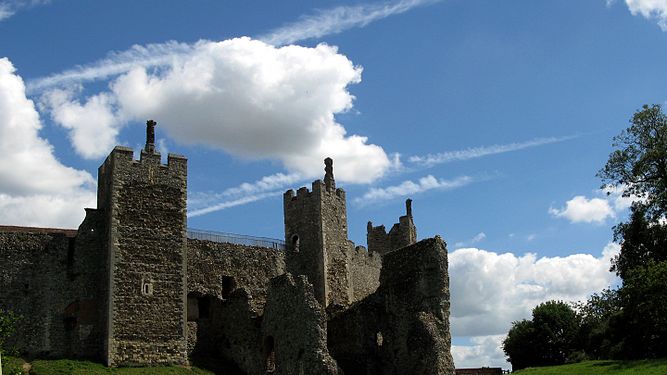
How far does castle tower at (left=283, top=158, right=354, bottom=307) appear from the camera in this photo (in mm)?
40688

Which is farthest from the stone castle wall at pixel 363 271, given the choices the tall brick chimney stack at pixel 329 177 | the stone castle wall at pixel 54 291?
the stone castle wall at pixel 54 291

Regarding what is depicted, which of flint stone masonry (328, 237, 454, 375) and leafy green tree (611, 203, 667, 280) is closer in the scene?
flint stone masonry (328, 237, 454, 375)

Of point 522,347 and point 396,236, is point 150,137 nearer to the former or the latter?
point 396,236

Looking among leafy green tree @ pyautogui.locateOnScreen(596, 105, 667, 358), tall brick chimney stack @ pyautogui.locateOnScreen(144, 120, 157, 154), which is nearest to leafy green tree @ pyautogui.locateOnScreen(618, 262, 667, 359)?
leafy green tree @ pyautogui.locateOnScreen(596, 105, 667, 358)

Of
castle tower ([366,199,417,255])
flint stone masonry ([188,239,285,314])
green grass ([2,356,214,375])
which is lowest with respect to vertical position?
green grass ([2,356,214,375])

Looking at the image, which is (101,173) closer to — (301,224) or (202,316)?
(202,316)

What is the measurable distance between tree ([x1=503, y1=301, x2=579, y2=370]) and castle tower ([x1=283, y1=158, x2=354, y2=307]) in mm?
23519

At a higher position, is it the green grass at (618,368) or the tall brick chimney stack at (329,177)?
the tall brick chimney stack at (329,177)

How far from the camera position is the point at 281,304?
3228 centimetres

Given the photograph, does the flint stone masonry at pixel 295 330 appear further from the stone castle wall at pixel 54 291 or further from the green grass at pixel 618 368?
the green grass at pixel 618 368

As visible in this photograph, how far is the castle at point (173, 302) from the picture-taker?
30656mm

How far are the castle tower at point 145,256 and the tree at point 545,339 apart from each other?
34.1 m

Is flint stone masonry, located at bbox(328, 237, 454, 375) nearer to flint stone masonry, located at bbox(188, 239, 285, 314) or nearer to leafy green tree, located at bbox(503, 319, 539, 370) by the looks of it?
flint stone masonry, located at bbox(188, 239, 285, 314)

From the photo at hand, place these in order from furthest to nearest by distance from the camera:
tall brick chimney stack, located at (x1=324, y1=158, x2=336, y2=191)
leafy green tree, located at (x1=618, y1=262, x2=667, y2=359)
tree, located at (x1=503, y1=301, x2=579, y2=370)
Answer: tree, located at (x1=503, y1=301, x2=579, y2=370) → tall brick chimney stack, located at (x1=324, y1=158, x2=336, y2=191) → leafy green tree, located at (x1=618, y1=262, x2=667, y2=359)
